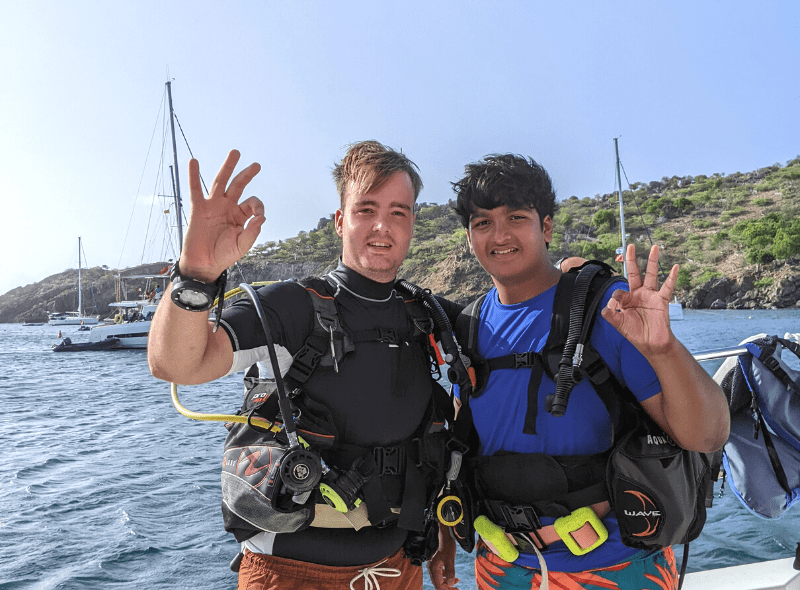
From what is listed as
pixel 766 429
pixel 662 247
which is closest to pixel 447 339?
pixel 766 429

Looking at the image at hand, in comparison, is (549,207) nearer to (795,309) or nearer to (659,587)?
(659,587)

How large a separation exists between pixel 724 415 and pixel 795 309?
5721 centimetres

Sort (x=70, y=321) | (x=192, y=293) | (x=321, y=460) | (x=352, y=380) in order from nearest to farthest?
(x=192, y=293)
(x=321, y=460)
(x=352, y=380)
(x=70, y=321)

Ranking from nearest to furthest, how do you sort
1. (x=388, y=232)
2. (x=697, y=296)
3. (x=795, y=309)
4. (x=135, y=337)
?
(x=388, y=232) < (x=135, y=337) < (x=795, y=309) < (x=697, y=296)

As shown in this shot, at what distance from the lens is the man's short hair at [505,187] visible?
6.42 feet

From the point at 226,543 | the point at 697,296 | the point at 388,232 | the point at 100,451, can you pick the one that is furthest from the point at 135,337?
the point at 697,296

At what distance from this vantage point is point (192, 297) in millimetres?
1354

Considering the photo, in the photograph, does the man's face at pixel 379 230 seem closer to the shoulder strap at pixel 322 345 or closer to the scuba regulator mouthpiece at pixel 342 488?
the shoulder strap at pixel 322 345

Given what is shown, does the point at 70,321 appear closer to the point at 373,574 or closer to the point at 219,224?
the point at 373,574

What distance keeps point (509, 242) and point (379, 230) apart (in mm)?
479

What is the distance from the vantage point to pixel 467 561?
4902mm

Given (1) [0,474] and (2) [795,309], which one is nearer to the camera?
(1) [0,474]

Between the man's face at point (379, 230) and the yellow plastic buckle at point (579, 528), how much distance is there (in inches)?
40.0

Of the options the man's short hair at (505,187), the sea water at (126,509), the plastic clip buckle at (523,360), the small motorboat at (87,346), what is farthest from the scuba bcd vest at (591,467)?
the small motorboat at (87,346)
